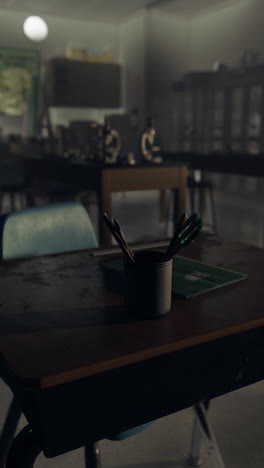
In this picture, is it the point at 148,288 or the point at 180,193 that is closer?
the point at 148,288

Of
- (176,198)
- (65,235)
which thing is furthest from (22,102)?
(65,235)

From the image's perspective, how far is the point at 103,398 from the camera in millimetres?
648

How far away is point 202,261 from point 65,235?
0.51m

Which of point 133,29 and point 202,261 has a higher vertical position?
point 133,29

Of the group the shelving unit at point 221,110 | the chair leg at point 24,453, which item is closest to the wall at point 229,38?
the shelving unit at point 221,110

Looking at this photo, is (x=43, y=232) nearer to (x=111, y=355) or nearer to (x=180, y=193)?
(x=111, y=355)

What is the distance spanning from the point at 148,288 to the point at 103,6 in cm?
752

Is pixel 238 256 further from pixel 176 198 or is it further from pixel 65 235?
pixel 176 198

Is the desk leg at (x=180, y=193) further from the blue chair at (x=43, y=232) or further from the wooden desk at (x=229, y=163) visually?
the blue chair at (x=43, y=232)

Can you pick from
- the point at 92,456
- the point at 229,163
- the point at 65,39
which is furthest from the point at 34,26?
the point at 92,456

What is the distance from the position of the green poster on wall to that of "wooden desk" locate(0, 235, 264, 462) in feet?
24.6

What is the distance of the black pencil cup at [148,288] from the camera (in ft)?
2.45

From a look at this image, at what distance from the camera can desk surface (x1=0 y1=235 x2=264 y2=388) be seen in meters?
0.62

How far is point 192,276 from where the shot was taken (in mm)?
944
